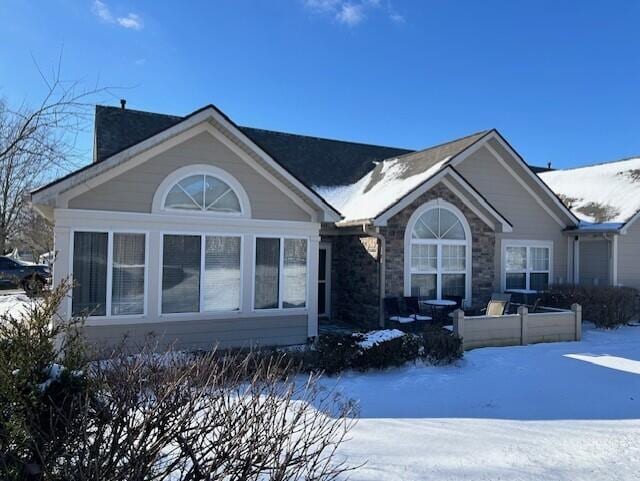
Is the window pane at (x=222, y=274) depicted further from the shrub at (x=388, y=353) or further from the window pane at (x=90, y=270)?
the shrub at (x=388, y=353)

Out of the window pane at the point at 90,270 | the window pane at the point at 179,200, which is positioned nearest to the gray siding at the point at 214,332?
the window pane at the point at 90,270

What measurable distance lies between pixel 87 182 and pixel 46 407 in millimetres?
7106

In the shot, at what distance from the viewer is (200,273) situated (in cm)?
1030

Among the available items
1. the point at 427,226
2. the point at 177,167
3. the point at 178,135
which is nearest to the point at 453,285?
the point at 427,226

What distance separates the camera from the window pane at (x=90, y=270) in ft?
30.6

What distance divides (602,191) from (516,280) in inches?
228

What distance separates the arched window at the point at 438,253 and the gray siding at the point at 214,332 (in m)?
3.89

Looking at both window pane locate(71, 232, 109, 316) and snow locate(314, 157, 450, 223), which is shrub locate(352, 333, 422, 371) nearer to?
snow locate(314, 157, 450, 223)

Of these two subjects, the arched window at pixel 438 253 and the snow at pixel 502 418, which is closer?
the snow at pixel 502 418

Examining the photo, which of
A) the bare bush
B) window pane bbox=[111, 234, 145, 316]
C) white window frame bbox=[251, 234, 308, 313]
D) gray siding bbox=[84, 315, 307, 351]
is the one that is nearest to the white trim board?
white window frame bbox=[251, 234, 308, 313]

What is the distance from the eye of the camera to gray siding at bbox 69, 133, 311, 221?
9547 mm

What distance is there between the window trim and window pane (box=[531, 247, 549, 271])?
33.6 feet

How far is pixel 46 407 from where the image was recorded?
3064mm

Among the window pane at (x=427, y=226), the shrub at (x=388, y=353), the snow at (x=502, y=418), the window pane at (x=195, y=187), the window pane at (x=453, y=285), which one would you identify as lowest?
the snow at (x=502, y=418)
